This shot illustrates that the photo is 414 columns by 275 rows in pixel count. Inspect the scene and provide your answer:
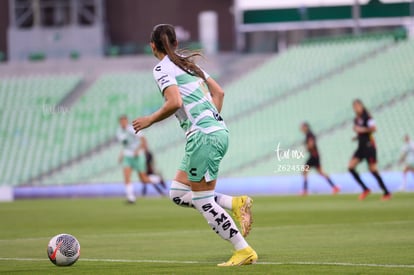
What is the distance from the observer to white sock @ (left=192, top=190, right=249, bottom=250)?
1023cm

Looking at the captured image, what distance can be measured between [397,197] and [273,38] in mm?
26966

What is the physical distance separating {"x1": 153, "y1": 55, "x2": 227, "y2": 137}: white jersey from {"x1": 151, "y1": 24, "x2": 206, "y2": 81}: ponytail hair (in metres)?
0.04

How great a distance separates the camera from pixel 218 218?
1026 centimetres

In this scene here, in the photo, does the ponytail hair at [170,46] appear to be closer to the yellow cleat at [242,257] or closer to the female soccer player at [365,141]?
the yellow cleat at [242,257]

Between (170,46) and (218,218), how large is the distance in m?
1.70

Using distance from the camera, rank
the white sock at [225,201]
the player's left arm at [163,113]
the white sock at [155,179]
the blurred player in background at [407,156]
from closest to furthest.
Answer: the player's left arm at [163,113] → the white sock at [225,201] → the blurred player in background at [407,156] → the white sock at [155,179]

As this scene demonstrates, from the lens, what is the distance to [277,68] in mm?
44438

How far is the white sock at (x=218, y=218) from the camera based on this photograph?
403 inches

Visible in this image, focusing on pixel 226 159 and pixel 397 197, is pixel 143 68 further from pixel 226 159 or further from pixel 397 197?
pixel 397 197

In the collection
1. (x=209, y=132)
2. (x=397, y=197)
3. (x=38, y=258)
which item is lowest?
(x=397, y=197)

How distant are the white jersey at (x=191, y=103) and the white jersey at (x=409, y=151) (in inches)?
908

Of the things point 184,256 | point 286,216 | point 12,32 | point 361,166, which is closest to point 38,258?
point 184,256

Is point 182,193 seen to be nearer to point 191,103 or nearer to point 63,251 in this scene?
point 191,103

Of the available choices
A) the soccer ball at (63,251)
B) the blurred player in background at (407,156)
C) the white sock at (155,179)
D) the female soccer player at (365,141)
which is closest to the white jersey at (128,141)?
the white sock at (155,179)
